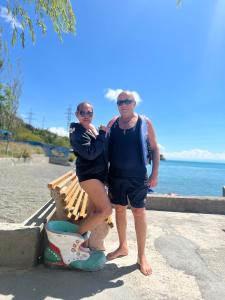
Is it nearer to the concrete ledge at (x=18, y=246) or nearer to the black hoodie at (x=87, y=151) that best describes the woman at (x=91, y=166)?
the black hoodie at (x=87, y=151)

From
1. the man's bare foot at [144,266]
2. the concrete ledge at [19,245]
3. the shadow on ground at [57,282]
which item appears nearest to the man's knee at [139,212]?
the man's bare foot at [144,266]

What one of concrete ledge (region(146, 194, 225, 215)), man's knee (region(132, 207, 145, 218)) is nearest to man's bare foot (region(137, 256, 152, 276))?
man's knee (region(132, 207, 145, 218))

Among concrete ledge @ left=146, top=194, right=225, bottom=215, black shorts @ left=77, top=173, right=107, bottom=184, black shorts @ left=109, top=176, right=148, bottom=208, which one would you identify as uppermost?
black shorts @ left=77, top=173, right=107, bottom=184

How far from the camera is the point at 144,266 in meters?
3.00

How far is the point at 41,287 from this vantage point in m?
2.55

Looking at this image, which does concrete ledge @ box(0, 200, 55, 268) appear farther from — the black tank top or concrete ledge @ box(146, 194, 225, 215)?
concrete ledge @ box(146, 194, 225, 215)

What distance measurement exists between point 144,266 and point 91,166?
3.67 ft

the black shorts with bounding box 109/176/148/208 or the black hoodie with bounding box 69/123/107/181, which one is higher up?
the black hoodie with bounding box 69/123/107/181

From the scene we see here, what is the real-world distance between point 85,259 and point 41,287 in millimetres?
505

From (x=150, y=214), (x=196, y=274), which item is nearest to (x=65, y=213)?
(x=196, y=274)

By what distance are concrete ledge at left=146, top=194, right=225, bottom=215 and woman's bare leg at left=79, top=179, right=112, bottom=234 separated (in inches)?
129

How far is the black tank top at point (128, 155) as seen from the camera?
121 inches

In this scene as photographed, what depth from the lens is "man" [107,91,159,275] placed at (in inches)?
121

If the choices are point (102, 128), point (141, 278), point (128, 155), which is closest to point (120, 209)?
point (128, 155)
